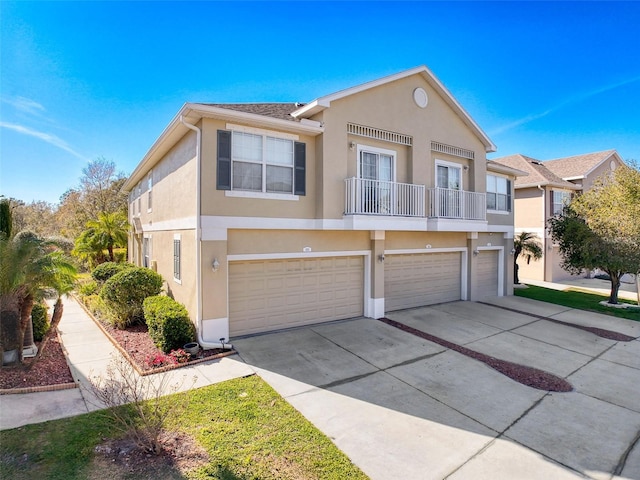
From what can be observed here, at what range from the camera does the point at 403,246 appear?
12.5 m

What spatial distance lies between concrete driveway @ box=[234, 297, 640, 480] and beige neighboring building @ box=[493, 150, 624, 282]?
38.9 ft

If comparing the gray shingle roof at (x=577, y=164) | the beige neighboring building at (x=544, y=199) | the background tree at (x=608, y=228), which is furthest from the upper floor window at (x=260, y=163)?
the gray shingle roof at (x=577, y=164)

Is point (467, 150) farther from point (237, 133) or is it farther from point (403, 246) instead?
point (237, 133)

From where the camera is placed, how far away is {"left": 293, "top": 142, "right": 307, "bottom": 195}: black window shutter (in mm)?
9695

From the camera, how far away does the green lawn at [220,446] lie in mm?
4000

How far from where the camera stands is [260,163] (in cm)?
916

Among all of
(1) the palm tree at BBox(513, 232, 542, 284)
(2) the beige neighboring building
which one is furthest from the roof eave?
(2) the beige neighboring building

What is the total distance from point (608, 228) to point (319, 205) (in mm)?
12886

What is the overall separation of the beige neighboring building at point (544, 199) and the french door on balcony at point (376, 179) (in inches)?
579

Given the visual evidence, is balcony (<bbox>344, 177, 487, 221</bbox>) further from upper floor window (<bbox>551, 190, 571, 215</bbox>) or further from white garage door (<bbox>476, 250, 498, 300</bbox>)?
upper floor window (<bbox>551, 190, 571, 215</bbox>)

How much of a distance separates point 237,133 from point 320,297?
5.55 metres

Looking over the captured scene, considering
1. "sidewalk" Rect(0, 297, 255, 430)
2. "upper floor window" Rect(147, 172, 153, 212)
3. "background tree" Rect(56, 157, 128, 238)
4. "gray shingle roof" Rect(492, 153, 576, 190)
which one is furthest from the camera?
"background tree" Rect(56, 157, 128, 238)

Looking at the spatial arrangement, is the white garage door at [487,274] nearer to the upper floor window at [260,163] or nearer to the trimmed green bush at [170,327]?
the upper floor window at [260,163]

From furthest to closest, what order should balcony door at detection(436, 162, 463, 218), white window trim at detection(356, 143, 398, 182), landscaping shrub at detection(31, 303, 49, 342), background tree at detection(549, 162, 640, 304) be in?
background tree at detection(549, 162, 640, 304) < balcony door at detection(436, 162, 463, 218) < white window trim at detection(356, 143, 398, 182) < landscaping shrub at detection(31, 303, 49, 342)
